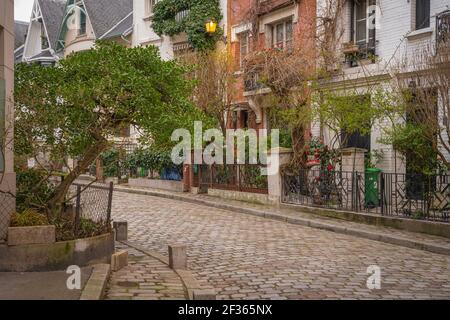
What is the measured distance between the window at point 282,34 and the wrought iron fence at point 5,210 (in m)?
14.5

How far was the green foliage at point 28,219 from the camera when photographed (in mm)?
7344

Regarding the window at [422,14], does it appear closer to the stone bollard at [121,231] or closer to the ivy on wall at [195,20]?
the ivy on wall at [195,20]

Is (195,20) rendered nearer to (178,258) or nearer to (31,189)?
(31,189)

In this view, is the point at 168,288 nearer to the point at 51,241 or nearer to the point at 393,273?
the point at 51,241

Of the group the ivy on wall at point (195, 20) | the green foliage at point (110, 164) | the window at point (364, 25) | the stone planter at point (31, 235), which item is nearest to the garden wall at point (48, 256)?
the stone planter at point (31, 235)

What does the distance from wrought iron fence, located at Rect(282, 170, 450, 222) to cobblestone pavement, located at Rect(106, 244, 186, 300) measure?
244 inches

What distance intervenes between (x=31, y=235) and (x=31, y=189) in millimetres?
1373

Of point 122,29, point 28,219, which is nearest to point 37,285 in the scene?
point 28,219

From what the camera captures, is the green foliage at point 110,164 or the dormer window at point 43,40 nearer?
the green foliage at point 110,164

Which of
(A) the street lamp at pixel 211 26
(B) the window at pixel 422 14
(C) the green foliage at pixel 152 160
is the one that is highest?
(A) the street lamp at pixel 211 26

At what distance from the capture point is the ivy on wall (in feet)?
79.6

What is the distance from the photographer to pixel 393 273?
802 centimetres

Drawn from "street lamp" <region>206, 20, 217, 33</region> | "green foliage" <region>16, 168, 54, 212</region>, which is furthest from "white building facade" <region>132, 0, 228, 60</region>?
"green foliage" <region>16, 168, 54, 212</region>
